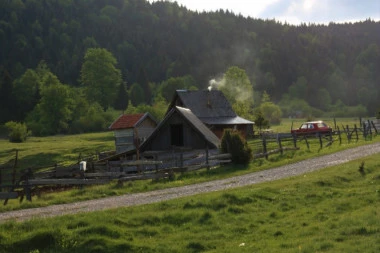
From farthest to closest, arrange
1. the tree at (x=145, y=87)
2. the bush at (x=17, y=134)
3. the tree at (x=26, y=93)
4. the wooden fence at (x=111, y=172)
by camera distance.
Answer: the tree at (x=145, y=87), the tree at (x=26, y=93), the bush at (x=17, y=134), the wooden fence at (x=111, y=172)

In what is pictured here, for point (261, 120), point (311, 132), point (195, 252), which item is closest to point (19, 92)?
point (261, 120)

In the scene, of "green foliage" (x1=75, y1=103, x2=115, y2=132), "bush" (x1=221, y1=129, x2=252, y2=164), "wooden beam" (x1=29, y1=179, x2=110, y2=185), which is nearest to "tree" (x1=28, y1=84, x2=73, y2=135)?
"green foliage" (x1=75, y1=103, x2=115, y2=132)

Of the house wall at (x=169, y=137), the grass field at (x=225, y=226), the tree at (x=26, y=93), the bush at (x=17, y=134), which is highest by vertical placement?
the tree at (x=26, y=93)

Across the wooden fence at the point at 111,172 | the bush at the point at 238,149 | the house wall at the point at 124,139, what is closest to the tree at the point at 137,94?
the house wall at the point at 124,139

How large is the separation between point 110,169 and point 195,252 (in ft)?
63.7

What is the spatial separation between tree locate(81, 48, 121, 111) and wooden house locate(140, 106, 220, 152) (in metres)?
89.0

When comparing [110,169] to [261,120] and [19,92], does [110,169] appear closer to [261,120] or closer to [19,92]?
[261,120]

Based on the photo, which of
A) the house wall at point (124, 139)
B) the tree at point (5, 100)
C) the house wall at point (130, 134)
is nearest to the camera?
the house wall at point (130, 134)

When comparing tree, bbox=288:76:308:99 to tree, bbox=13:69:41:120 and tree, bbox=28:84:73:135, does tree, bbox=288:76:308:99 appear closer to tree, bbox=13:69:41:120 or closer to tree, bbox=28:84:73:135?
tree, bbox=13:69:41:120

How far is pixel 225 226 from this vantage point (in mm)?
14414

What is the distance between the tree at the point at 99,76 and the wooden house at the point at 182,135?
8900 cm

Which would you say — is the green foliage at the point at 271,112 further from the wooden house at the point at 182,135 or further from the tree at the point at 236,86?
the wooden house at the point at 182,135

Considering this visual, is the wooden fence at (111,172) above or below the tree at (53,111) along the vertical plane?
below

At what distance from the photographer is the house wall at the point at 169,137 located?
3912cm
